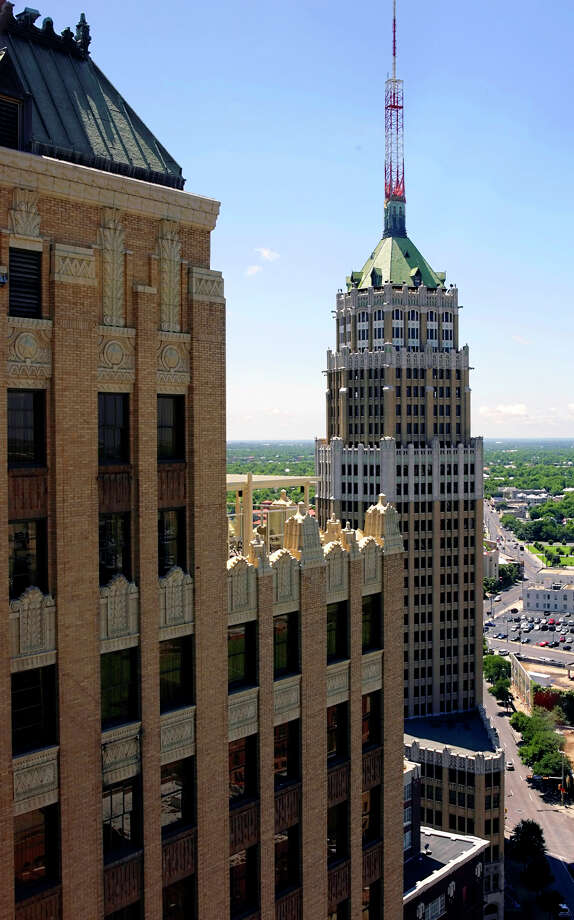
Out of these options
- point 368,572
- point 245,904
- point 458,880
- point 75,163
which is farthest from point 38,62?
point 458,880

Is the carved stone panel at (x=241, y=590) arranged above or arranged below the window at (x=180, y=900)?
above

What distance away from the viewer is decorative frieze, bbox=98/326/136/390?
25203 millimetres

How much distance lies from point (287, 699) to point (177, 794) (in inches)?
207

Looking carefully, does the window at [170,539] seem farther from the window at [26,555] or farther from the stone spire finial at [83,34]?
the stone spire finial at [83,34]

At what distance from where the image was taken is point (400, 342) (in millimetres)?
113875

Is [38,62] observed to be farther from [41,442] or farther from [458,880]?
[458,880]

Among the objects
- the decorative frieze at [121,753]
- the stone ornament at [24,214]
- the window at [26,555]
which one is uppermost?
the stone ornament at [24,214]

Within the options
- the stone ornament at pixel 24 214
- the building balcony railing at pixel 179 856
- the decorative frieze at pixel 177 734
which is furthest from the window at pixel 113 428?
the building balcony railing at pixel 179 856

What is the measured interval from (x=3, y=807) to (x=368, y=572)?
16519 mm

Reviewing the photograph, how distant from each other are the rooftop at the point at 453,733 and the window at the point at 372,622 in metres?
72.5

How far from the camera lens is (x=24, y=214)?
2331 centimetres

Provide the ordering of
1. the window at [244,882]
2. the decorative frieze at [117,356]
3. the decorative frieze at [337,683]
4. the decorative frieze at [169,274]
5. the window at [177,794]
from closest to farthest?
1. the decorative frieze at [117,356]
2. the decorative frieze at [169,274]
3. the window at [177,794]
4. the window at [244,882]
5. the decorative frieze at [337,683]

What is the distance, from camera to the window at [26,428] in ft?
77.2

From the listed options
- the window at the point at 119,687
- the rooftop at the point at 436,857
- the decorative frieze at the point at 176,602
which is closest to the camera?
the window at the point at 119,687
